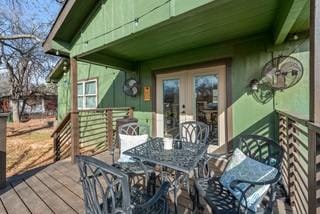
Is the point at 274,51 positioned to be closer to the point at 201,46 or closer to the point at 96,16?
the point at 201,46

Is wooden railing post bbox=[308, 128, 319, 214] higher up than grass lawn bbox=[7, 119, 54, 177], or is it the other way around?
wooden railing post bbox=[308, 128, 319, 214]

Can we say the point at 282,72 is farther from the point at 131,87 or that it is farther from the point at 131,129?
the point at 131,87

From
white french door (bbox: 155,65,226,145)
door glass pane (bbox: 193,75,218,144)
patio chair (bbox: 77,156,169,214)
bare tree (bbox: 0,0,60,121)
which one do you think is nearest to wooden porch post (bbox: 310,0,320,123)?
patio chair (bbox: 77,156,169,214)

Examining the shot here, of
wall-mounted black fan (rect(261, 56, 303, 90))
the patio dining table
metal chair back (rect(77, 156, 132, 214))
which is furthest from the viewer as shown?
wall-mounted black fan (rect(261, 56, 303, 90))

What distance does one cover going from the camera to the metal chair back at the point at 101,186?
46.9 inches

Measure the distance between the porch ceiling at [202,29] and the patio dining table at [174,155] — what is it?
1.54 m

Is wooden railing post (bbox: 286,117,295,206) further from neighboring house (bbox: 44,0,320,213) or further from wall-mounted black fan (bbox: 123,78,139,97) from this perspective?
wall-mounted black fan (bbox: 123,78,139,97)

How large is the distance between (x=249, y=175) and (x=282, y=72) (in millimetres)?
2576

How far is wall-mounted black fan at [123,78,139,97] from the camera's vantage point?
6.08 meters

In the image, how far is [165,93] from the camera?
5.55 meters

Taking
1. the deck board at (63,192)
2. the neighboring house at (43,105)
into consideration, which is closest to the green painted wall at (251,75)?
the deck board at (63,192)

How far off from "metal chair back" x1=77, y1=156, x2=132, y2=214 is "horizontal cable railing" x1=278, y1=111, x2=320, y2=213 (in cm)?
120

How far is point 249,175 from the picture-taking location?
196 cm

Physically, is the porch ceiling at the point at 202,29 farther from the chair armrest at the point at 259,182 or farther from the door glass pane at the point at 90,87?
the door glass pane at the point at 90,87
